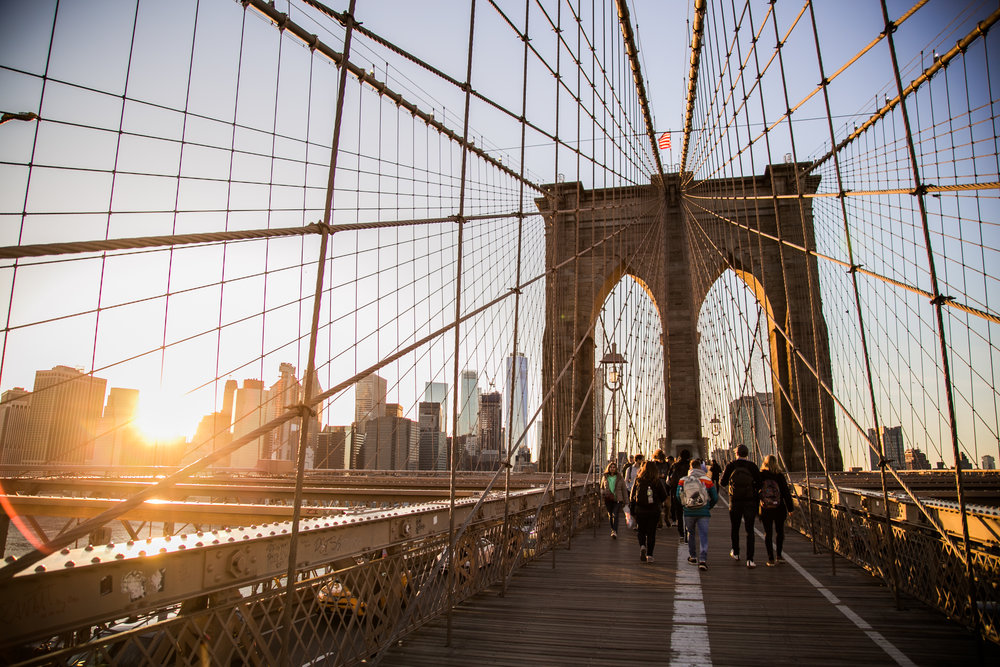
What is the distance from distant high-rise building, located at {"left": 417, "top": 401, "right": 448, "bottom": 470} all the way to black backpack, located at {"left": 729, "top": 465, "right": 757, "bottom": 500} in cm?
542

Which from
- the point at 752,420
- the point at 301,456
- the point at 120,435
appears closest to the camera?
the point at 301,456

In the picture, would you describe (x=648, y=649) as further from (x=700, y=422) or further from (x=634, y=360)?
(x=700, y=422)

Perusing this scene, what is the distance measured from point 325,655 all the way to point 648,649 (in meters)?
1.56

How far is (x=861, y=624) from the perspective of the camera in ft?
11.2

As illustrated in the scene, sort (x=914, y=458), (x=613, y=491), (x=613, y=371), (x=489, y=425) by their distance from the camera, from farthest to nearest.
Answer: (x=914, y=458) < (x=489, y=425) < (x=613, y=371) < (x=613, y=491)

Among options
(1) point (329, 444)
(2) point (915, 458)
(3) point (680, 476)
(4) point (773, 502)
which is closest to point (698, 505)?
(4) point (773, 502)

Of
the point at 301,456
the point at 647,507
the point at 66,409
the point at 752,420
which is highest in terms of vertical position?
the point at 752,420

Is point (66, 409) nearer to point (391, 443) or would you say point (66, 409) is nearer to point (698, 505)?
point (698, 505)

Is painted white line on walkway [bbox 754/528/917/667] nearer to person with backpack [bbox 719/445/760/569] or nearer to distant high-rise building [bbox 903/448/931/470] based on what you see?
person with backpack [bbox 719/445/760/569]

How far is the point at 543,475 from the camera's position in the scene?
15523 mm

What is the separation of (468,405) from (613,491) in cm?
572

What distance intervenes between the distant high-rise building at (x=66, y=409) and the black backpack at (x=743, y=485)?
5060mm

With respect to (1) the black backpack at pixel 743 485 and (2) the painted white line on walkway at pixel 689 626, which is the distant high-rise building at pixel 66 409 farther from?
(1) the black backpack at pixel 743 485

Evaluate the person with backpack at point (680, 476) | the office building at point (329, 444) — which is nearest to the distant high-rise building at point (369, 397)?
the office building at point (329, 444)
